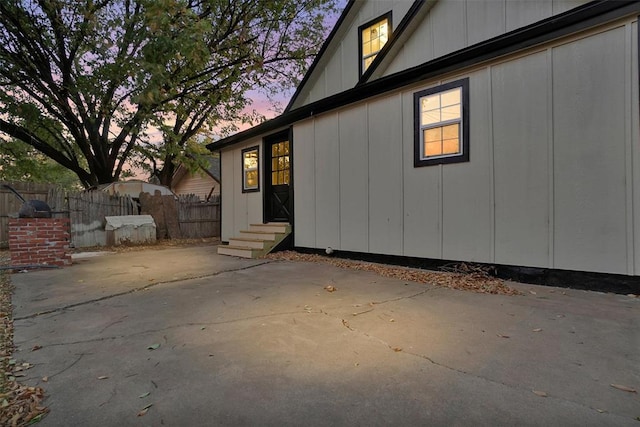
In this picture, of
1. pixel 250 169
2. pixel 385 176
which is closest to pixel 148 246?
pixel 250 169

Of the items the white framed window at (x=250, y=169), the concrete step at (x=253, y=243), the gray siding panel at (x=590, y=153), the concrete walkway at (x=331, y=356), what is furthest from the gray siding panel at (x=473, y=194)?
the white framed window at (x=250, y=169)

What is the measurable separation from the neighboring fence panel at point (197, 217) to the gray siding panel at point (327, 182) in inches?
242

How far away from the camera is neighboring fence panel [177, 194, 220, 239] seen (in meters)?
10.9

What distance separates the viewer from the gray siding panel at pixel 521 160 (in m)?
4.02

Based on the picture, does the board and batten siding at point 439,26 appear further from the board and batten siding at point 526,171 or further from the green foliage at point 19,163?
the green foliage at point 19,163

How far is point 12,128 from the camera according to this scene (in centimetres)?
1126

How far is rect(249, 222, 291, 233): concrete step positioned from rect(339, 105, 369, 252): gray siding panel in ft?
4.88

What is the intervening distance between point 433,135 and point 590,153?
6.45 feet

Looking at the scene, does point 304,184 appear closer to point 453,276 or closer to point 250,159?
point 250,159

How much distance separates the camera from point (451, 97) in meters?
4.86

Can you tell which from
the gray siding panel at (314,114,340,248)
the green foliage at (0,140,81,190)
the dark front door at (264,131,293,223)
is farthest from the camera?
the green foliage at (0,140,81,190)

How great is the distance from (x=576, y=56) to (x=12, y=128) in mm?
15762

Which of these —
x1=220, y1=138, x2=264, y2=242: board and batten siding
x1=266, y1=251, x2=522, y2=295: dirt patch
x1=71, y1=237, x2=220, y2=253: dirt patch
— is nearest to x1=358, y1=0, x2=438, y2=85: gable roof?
x1=220, y1=138, x2=264, y2=242: board and batten siding

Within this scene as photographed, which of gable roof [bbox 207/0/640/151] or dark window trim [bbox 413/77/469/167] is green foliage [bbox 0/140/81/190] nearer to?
gable roof [bbox 207/0/640/151]
